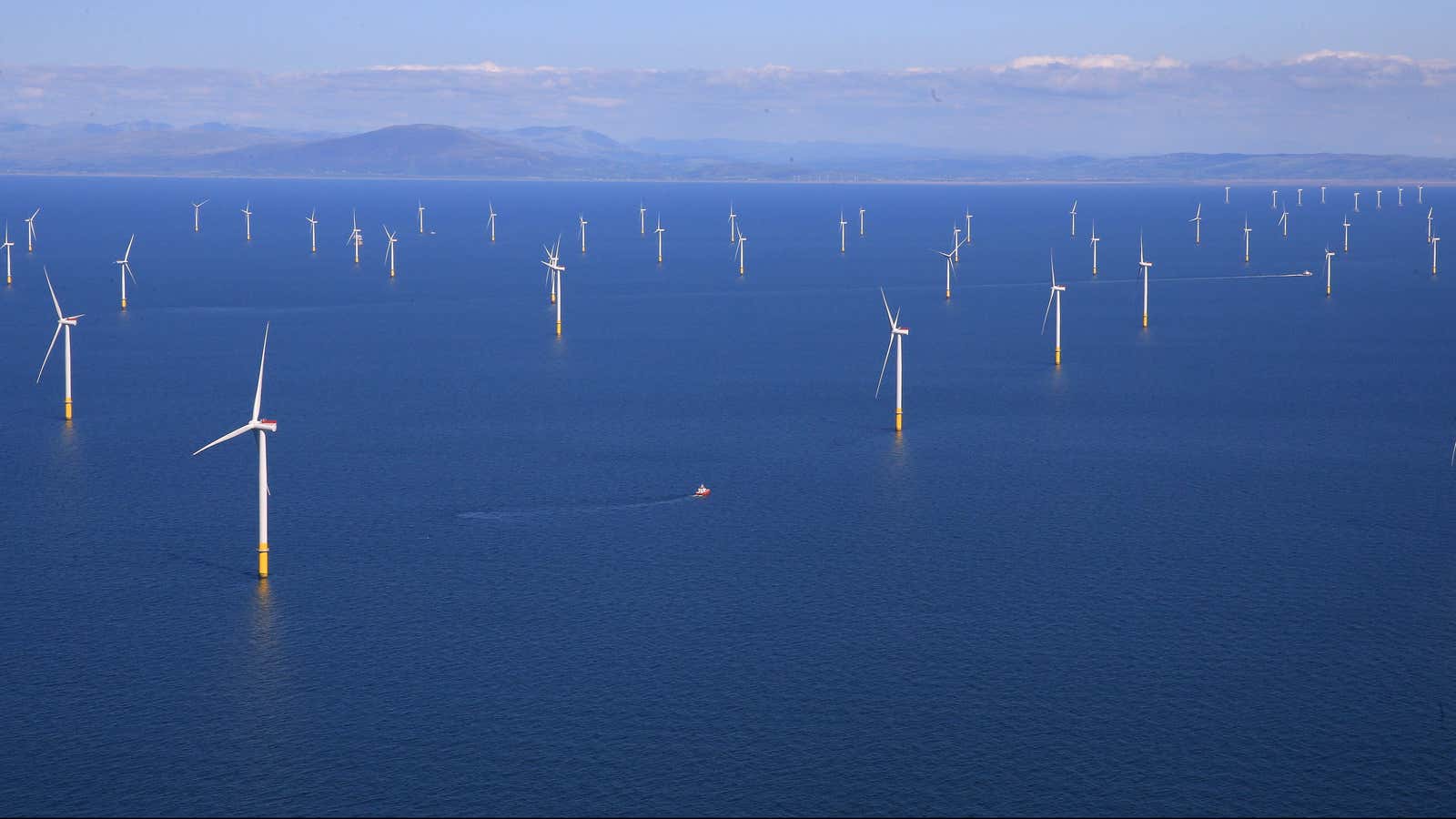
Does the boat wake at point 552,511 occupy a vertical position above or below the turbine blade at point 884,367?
below

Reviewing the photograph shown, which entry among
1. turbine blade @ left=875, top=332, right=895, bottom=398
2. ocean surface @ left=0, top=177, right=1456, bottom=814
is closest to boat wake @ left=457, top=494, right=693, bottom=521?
ocean surface @ left=0, top=177, right=1456, bottom=814

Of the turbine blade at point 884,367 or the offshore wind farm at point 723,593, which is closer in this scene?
the offshore wind farm at point 723,593

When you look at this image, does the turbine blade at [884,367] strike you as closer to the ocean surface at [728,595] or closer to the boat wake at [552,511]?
the ocean surface at [728,595]

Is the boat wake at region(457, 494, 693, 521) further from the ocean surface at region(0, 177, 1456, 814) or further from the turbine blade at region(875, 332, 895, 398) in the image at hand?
the turbine blade at region(875, 332, 895, 398)

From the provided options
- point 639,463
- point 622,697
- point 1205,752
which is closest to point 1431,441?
point 639,463

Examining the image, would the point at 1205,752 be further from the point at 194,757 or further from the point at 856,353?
the point at 856,353

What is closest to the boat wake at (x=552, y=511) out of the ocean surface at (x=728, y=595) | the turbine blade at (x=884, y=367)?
the ocean surface at (x=728, y=595)
